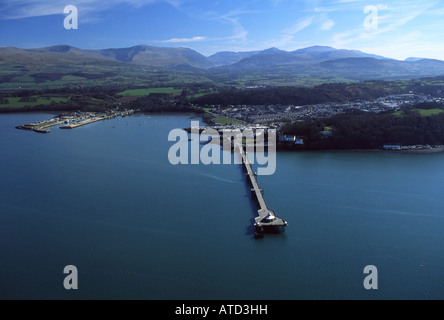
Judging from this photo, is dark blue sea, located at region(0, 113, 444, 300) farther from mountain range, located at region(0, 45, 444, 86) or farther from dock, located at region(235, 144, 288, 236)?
mountain range, located at region(0, 45, 444, 86)

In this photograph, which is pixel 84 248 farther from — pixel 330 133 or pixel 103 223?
pixel 330 133

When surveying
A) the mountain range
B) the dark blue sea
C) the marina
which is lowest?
the dark blue sea

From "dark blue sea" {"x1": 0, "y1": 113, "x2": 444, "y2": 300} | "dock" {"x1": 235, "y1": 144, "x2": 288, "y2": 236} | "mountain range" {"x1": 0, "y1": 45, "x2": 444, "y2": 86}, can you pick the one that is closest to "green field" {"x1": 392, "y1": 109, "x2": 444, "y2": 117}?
"dark blue sea" {"x1": 0, "y1": 113, "x2": 444, "y2": 300}

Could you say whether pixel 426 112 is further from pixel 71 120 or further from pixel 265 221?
pixel 71 120

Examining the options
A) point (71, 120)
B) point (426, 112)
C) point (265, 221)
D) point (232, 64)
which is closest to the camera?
point (265, 221)

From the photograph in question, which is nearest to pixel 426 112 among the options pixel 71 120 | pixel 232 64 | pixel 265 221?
pixel 265 221

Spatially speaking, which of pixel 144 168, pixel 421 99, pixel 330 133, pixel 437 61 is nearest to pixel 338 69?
pixel 437 61
